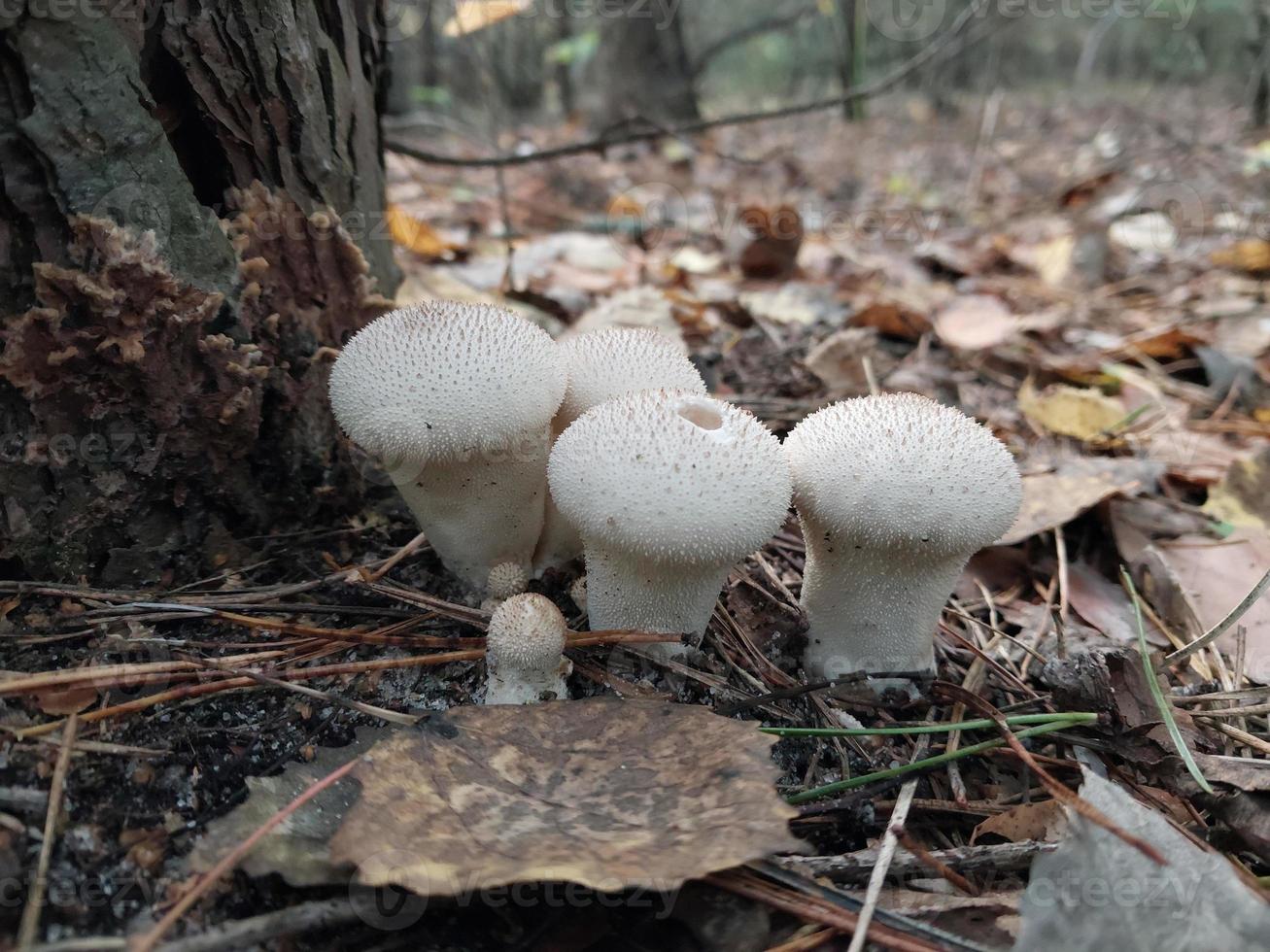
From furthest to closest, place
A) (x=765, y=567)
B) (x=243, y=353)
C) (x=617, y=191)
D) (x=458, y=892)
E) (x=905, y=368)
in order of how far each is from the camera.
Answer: (x=617, y=191)
(x=905, y=368)
(x=765, y=567)
(x=243, y=353)
(x=458, y=892)

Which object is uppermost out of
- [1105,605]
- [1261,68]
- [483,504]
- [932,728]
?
[1261,68]

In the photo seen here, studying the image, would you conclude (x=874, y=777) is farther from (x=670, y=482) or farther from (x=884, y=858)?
(x=670, y=482)

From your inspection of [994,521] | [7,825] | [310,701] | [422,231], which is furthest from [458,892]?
[422,231]

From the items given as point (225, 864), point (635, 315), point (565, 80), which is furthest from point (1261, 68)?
point (225, 864)

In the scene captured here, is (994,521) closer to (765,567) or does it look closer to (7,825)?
(765,567)

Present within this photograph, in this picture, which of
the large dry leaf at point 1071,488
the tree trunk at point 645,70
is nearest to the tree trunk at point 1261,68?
the tree trunk at point 645,70

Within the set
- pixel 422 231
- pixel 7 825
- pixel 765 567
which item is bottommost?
pixel 765 567
